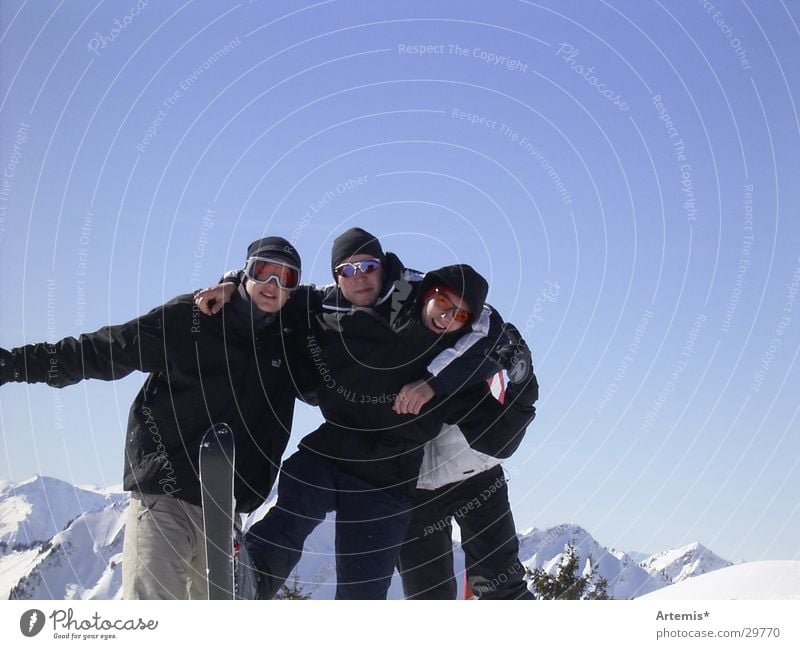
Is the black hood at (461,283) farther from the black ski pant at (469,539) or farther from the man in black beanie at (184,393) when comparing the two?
the black ski pant at (469,539)

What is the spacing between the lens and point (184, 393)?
240 inches

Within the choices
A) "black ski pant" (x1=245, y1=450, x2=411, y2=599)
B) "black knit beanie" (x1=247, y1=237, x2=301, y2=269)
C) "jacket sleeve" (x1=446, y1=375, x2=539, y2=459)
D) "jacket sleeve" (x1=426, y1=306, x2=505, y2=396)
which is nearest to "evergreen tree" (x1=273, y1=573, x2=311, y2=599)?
"black ski pant" (x1=245, y1=450, x2=411, y2=599)

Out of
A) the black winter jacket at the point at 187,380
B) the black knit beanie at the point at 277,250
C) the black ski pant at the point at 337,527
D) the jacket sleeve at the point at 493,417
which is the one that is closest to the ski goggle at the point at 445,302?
the jacket sleeve at the point at 493,417

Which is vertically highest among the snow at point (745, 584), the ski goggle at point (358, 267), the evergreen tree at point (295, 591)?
the ski goggle at point (358, 267)

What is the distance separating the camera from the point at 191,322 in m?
6.11

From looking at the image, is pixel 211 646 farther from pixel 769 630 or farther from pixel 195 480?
pixel 769 630

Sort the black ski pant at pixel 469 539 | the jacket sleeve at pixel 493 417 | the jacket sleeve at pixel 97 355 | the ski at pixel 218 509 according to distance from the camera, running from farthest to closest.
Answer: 1. the black ski pant at pixel 469 539
2. the jacket sleeve at pixel 493 417
3. the jacket sleeve at pixel 97 355
4. the ski at pixel 218 509

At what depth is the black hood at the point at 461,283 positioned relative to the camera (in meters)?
6.30

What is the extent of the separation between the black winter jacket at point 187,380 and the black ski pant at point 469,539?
141cm

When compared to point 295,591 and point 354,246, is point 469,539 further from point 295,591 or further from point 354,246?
point 295,591

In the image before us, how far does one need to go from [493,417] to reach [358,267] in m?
1.59

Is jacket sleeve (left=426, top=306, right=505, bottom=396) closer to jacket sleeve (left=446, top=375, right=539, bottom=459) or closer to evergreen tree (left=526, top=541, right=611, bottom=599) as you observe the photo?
jacket sleeve (left=446, top=375, right=539, bottom=459)

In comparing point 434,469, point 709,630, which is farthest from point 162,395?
point 709,630

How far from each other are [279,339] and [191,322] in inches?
25.7
